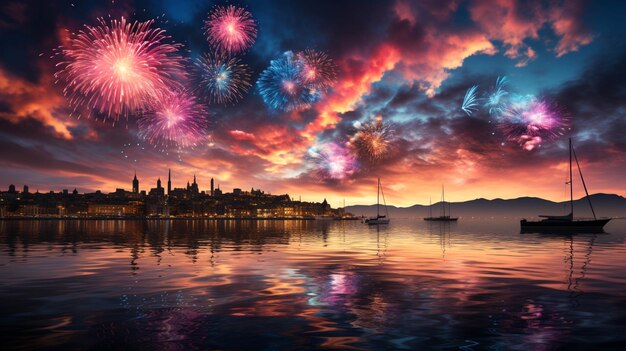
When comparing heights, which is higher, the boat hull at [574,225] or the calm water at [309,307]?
the calm water at [309,307]

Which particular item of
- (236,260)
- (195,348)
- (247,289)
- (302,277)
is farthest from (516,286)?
(236,260)

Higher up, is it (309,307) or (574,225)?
(309,307)

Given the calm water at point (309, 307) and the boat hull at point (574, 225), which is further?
the boat hull at point (574, 225)

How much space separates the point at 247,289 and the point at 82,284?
29.6 ft

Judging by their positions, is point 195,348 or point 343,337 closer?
point 195,348

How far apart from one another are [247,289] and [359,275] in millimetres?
8608

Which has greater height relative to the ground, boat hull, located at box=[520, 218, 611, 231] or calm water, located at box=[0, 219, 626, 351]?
calm water, located at box=[0, 219, 626, 351]

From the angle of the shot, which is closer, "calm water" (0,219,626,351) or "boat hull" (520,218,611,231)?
"calm water" (0,219,626,351)

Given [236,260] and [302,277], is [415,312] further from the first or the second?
[236,260]

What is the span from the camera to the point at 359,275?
93.3ft

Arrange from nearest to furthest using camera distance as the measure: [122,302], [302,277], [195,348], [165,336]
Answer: [195,348], [165,336], [122,302], [302,277]

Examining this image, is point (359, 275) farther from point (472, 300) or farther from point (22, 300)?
point (22, 300)

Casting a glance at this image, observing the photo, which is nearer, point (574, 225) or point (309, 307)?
point (309, 307)

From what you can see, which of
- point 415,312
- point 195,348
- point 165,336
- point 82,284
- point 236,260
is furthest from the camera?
point 236,260
